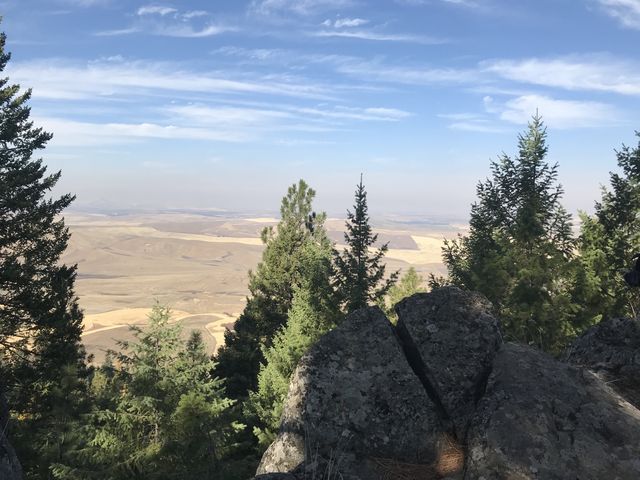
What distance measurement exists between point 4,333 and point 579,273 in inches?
1071

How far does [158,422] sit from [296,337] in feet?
25.8

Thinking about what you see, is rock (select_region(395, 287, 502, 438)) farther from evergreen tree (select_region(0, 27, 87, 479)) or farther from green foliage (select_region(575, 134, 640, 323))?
green foliage (select_region(575, 134, 640, 323))

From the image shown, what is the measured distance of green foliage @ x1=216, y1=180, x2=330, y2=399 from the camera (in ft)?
90.7

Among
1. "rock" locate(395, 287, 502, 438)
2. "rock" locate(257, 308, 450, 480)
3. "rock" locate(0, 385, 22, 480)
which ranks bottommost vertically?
"rock" locate(0, 385, 22, 480)

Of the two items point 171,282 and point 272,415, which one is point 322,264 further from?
point 171,282

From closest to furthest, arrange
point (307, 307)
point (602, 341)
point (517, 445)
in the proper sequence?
point (517, 445)
point (602, 341)
point (307, 307)

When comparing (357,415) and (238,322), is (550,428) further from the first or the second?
(238,322)

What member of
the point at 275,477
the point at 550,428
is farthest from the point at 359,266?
the point at 275,477

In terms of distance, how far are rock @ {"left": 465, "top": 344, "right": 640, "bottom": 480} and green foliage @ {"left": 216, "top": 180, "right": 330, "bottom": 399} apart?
21868mm

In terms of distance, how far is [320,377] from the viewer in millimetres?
6430

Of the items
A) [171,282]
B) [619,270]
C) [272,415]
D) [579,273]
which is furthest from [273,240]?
[171,282]

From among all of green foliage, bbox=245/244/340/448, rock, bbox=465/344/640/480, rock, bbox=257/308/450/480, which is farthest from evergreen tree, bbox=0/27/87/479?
rock, bbox=465/344/640/480

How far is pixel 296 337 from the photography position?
754 inches

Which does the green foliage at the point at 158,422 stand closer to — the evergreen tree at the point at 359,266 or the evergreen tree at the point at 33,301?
the evergreen tree at the point at 33,301
